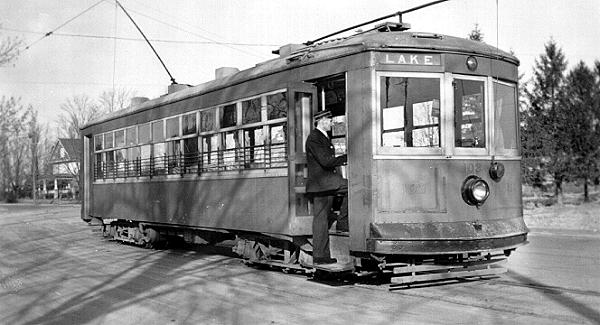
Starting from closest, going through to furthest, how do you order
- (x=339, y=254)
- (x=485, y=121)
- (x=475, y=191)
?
(x=475, y=191) < (x=485, y=121) < (x=339, y=254)

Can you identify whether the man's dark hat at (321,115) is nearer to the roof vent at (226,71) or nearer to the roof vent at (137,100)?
the roof vent at (226,71)

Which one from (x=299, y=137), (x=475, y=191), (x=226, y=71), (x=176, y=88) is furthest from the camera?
(x=176, y=88)

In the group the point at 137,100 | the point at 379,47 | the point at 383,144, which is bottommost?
the point at 383,144

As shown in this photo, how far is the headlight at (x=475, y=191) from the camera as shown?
23.7 feet

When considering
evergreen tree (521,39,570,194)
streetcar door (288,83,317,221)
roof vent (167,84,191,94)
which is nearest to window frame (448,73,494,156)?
streetcar door (288,83,317,221)

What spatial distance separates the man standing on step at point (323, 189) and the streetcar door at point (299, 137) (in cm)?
33

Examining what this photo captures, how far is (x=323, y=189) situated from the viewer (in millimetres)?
7621

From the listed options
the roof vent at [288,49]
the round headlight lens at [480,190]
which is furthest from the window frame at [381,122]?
the roof vent at [288,49]

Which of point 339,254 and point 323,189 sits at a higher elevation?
point 323,189

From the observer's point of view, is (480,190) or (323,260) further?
(323,260)

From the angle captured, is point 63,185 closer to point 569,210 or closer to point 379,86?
point 569,210

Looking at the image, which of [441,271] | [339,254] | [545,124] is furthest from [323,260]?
[545,124]

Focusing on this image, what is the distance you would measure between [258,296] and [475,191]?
2.86 meters

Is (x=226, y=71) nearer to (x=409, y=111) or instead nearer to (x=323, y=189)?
(x=323, y=189)
